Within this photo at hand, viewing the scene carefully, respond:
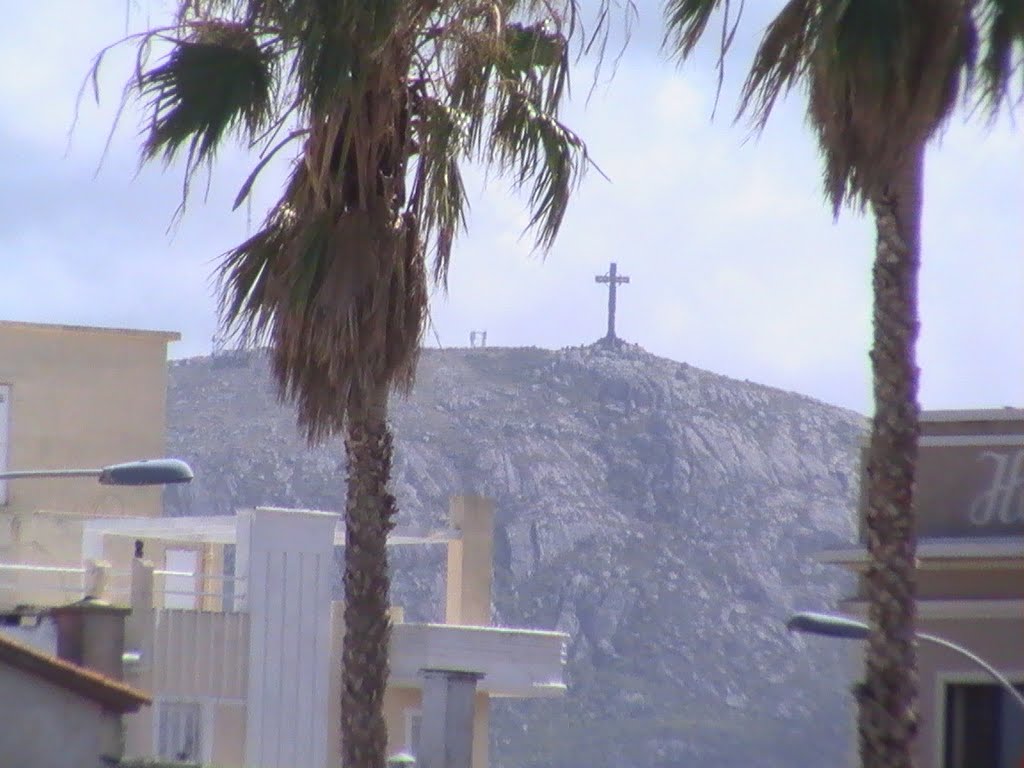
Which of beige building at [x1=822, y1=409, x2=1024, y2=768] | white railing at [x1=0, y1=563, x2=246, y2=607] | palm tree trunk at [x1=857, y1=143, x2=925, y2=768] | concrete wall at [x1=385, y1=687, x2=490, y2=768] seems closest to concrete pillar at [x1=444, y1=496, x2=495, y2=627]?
concrete wall at [x1=385, y1=687, x2=490, y2=768]

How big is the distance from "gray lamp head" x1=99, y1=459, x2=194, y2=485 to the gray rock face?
303 feet

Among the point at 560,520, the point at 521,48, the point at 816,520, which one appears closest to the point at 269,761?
the point at 521,48

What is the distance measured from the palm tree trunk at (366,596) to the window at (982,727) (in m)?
6.57

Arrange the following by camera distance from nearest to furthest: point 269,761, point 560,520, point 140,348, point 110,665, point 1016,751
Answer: point 1016,751 < point 110,665 < point 269,761 < point 140,348 < point 560,520

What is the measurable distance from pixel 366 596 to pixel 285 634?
11131 mm

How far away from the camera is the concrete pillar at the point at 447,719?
19672 millimetres

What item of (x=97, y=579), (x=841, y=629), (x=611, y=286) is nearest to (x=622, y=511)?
(x=611, y=286)

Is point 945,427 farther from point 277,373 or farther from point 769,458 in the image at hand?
point 769,458

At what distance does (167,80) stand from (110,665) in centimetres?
881

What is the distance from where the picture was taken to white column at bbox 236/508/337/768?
84.1ft

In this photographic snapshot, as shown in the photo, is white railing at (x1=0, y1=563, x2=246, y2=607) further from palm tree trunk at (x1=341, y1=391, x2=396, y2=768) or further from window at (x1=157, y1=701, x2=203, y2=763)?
palm tree trunk at (x1=341, y1=391, x2=396, y2=768)

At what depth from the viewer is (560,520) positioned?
136 m

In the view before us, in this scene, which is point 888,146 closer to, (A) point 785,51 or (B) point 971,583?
(A) point 785,51

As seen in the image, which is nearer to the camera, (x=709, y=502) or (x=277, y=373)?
(x=277, y=373)
